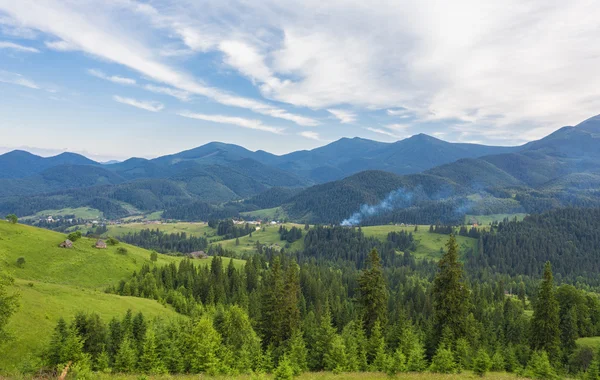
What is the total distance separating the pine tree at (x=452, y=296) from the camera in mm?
54500

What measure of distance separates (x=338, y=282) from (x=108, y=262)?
3748 inches

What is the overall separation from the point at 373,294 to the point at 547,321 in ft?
106

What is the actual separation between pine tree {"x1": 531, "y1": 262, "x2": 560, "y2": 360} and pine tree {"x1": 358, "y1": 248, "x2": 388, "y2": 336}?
2857cm

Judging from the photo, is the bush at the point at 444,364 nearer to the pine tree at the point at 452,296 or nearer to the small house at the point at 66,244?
the pine tree at the point at 452,296

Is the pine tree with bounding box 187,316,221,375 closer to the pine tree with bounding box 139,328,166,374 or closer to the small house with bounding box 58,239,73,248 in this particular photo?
the pine tree with bounding box 139,328,166,374

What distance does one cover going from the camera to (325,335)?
56156 millimetres

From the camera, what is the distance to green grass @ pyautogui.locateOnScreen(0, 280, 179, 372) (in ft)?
155

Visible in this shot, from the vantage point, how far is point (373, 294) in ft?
199

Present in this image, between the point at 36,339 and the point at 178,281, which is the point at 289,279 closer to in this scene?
the point at 36,339

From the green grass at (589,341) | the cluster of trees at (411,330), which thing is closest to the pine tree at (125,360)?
the cluster of trees at (411,330)

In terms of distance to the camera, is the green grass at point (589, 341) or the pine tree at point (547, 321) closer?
the pine tree at point (547, 321)

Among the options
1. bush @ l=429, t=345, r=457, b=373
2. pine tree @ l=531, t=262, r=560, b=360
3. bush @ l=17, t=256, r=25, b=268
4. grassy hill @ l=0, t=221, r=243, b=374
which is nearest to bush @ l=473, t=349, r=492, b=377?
bush @ l=429, t=345, r=457, b=373

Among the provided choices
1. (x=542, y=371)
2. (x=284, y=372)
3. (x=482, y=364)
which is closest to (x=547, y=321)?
(x=542, y=371)

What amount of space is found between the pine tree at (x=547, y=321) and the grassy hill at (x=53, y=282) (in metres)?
76.7
